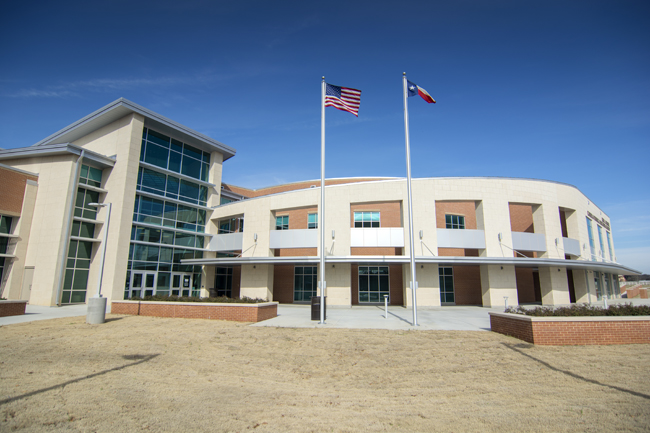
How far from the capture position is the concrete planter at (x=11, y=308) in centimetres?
1716

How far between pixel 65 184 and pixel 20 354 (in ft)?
61.9

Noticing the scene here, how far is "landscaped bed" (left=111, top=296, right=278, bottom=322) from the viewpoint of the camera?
53.5 feet

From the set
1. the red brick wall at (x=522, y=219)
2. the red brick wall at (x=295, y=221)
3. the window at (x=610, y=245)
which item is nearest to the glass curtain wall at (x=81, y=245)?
the red brick wall at (x=295, y=221)

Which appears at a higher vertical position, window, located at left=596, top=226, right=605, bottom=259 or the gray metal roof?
the gray metal roof

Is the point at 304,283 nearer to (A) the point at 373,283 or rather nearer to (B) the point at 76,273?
(A) the point at 373,283

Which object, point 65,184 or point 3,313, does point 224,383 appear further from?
point 65,184

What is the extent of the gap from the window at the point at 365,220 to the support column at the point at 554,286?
12553 millimetres

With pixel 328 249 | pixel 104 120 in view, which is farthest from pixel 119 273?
pixel 328 249

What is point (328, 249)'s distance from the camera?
2441cm

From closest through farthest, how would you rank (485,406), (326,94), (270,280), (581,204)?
(485,406), (326,94), (270,280), (581,204)

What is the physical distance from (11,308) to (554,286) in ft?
108

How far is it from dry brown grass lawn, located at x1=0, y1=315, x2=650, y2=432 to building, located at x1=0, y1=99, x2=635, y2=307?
11.8 metres

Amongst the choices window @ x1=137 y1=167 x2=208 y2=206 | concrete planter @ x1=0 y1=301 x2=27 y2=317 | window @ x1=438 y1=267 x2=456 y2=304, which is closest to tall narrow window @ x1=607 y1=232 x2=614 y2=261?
window @ x1=438 y1=267 x2=456 y2=304

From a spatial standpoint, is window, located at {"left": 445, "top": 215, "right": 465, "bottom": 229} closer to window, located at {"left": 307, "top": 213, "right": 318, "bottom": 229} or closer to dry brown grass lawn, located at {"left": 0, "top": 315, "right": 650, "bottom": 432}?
window, located at {"left": 307, "top": 213, "right": 318, "bottom": 229}
